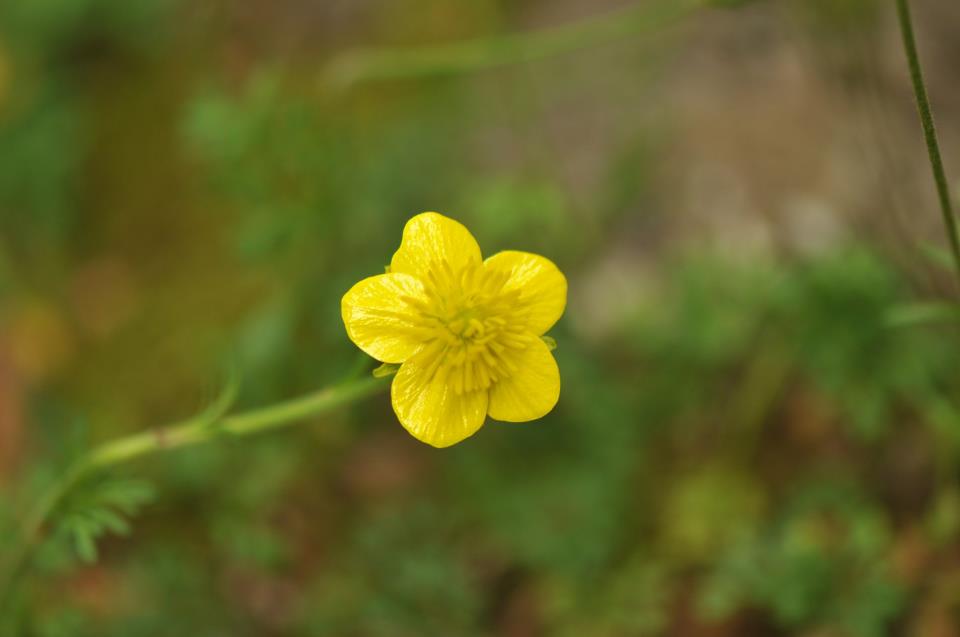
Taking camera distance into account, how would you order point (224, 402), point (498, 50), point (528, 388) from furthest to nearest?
point (498, 50)
point (224, 402)
point (528, 388)

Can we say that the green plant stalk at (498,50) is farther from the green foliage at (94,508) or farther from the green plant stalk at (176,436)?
the green foliage at (94,508)

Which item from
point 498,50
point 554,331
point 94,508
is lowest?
point 94,508

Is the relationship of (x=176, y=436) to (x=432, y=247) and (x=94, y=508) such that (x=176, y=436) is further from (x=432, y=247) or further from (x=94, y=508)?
(x=432, y=247)

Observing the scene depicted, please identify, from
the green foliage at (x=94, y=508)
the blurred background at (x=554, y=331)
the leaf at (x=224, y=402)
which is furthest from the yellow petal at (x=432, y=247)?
the blurred background at (x=554, y=331)

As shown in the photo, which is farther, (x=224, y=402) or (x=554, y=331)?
(x=554, y=331)

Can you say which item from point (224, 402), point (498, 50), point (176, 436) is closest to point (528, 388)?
point (224, 402)

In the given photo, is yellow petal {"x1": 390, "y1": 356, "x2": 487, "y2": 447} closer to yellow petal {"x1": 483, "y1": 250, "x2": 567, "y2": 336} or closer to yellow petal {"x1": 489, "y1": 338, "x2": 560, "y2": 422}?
yellow petal {"x1": 489, "y1": 338, "x2": 560, "y2": 422}
